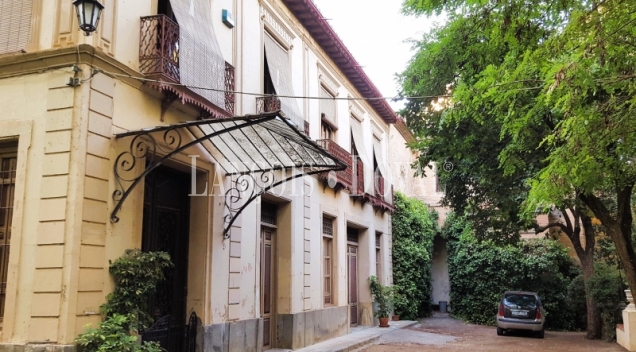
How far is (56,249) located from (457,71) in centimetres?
721

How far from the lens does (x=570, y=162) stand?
634cm

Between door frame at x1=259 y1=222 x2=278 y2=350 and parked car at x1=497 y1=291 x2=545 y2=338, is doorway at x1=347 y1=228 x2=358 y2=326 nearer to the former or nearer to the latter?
parked car at x1=497 y1=291 x2=545 y2=338

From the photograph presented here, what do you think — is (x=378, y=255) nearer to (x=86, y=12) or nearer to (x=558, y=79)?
(x=558, y=79)

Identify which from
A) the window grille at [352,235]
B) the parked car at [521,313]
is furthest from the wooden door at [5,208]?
the parked car at [521,313]

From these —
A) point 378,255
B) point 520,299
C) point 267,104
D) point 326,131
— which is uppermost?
point 326,131

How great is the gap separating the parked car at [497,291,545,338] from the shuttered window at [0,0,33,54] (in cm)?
1523

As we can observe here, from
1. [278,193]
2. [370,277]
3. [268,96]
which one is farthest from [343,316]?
[268,96]

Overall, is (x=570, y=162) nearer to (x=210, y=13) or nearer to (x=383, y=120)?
(x=210, y=13)

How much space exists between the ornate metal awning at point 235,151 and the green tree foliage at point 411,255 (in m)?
11.1

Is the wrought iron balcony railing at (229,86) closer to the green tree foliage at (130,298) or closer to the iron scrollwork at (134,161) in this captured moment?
the iron scrollwork at (134,161)

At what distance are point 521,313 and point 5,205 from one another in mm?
14865

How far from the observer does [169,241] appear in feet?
27.6

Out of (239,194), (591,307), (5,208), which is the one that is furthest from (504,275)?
(5,208)

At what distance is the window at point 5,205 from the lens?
634 cm
